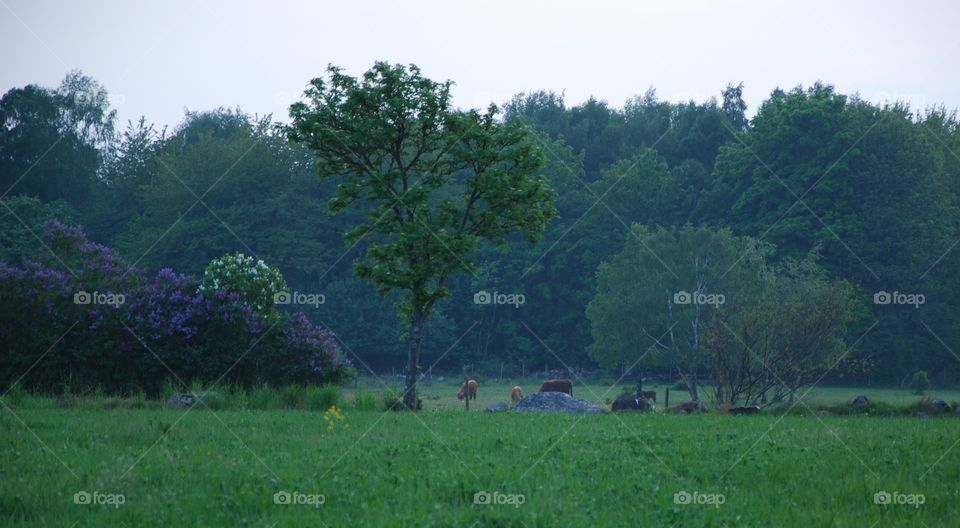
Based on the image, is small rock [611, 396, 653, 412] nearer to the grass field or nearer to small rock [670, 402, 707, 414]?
small rock [670, 402, 707, 414]

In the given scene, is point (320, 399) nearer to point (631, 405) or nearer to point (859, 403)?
point (631, 405)

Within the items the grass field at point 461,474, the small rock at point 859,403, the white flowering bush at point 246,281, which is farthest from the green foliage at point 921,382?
the white flowering bush at point 246,281

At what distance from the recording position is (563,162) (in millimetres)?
70688

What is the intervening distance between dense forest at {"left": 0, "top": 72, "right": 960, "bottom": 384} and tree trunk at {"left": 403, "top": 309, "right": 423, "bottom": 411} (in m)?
25.4

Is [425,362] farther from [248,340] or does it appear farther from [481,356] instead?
[248,340]

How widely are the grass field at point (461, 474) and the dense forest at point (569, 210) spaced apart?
3511 cm

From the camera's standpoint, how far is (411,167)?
27484 mm

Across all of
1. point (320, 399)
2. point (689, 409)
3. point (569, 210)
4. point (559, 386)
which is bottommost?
point (559, 386)

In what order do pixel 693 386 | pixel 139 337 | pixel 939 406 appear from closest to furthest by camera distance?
pixel 939 406, pixel 139 337, pixel 693 386

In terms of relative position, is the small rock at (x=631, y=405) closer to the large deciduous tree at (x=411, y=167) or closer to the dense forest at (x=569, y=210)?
the large deciduous tree at (x=411, y=167)

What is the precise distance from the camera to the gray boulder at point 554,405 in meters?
25.5

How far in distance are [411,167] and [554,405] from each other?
8.49m

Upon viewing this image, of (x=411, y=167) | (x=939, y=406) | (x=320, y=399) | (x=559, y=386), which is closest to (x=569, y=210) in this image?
(x=559, y=386)

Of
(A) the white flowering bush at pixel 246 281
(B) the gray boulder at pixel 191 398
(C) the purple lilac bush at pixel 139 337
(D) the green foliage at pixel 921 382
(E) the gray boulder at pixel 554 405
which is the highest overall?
(A) the white flowering bush at pixel 246 281
